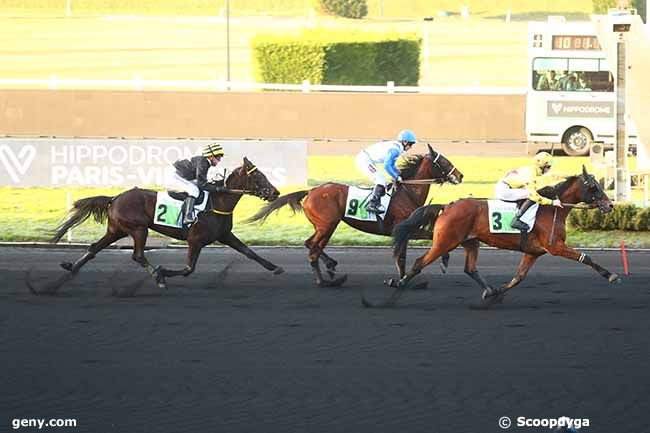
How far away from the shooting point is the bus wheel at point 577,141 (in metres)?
32.7

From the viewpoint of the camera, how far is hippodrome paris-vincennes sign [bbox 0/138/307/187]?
22328 millimetres

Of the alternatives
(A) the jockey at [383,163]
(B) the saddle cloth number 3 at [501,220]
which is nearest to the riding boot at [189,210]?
(A) the jockey at [383,163]

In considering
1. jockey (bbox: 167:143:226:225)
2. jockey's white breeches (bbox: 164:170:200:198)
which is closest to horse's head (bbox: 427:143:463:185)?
jockey (bbox: 167:143:226:225)

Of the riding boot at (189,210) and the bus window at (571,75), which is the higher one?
the bus window at (571,75)

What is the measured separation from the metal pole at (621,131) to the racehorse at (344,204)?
609cm

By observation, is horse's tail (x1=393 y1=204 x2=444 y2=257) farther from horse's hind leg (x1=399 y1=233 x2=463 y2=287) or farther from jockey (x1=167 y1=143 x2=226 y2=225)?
jockey (x1=167 y1=143 x2=226 y2=225)

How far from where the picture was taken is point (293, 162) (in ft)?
78.2

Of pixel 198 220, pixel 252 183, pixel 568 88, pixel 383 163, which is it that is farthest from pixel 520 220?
pixel 568 88

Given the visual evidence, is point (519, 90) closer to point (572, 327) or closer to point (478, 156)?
point (478, 156)

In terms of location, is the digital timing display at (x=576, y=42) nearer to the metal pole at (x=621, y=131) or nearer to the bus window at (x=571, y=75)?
the bus window at (x=571, y=75)

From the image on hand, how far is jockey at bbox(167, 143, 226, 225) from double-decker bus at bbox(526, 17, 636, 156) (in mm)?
18138

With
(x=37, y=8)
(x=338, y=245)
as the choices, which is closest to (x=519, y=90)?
(x=338, y=245)

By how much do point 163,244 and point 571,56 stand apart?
16.2 metres

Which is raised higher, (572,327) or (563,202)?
(563,202)
